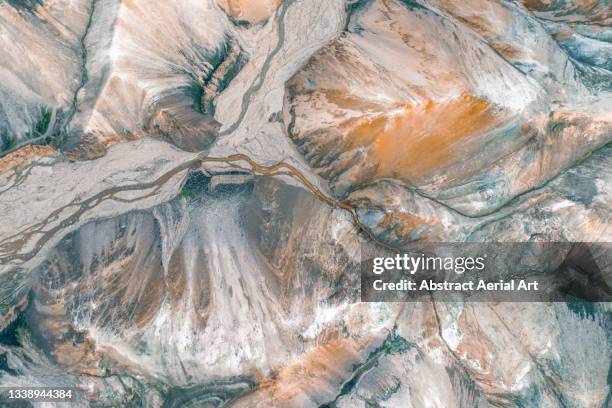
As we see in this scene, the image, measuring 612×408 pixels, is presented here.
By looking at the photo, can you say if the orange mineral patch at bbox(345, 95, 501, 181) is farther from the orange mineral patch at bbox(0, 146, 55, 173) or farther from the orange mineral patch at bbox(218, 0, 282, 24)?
the orange mineral patch at bbox(0, 146, 55, 173)

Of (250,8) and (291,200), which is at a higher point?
(250,8)

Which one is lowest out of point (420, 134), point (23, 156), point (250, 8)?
point (23, 156)

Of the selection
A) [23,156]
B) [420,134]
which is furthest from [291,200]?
[23,156]

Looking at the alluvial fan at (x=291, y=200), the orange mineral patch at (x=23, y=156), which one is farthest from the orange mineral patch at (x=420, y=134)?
the orange mineral patch at (x=23, y=156)

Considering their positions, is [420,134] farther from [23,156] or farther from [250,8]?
[23,156]

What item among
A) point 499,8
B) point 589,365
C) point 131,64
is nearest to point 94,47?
point 131,64

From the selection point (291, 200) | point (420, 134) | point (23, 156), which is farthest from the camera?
point (291, 200)
